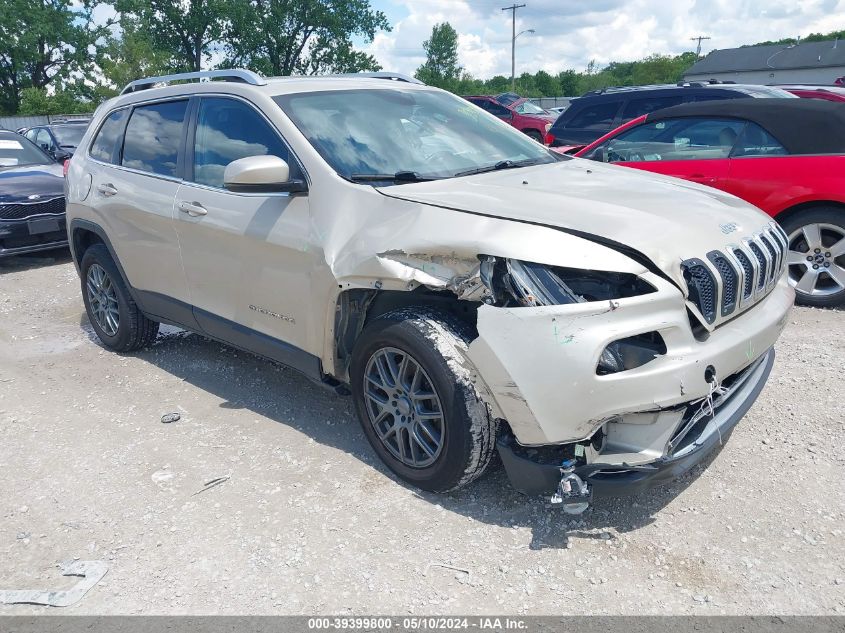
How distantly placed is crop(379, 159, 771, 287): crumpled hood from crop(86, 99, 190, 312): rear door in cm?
177

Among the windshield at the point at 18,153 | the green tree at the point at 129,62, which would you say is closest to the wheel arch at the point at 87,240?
the windshield at the point at 18,153

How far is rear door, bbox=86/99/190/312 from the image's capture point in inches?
168

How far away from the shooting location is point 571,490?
8.45ft

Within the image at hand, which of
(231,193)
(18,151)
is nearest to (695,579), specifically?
(231,193)

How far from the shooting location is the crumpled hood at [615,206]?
8.71 feet

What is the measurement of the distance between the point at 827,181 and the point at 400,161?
3631 millimetres

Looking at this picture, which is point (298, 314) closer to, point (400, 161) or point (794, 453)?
point (400, 161)

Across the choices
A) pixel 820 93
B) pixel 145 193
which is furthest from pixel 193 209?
pixel 820 93

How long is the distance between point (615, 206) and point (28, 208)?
25.1 ft

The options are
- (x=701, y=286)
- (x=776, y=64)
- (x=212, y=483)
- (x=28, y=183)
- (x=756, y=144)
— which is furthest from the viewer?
(x=776, y=64)

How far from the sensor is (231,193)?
3.80 meters

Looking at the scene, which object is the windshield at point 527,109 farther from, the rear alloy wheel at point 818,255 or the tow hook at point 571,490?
the tow hook at point 571,490

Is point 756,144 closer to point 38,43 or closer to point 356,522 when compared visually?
point 356,522

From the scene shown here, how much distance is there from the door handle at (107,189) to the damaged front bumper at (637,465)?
340cm
